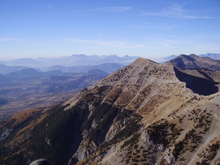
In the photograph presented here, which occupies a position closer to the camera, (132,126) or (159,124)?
(159,124)

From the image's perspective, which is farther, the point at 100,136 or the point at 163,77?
the point at 163,77

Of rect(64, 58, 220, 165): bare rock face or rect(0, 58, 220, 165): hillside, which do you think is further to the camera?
rect(0, 58, 220, 165): hillside

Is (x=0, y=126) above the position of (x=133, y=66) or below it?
below

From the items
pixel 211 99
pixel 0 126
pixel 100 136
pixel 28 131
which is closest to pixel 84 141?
pixel 100 136

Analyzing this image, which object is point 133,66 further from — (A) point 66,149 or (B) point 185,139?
(B) point 185,139

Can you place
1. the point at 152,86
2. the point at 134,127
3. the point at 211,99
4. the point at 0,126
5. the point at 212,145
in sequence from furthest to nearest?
the point at 0,126 < the point at 152,86 < the point at 134,127 < the point at 211,99 < the point at 212,145

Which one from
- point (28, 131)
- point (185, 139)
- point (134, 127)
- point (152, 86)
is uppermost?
point (152, 86)

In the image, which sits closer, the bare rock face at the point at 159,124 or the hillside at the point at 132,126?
the bare rock face at the point at 159,124

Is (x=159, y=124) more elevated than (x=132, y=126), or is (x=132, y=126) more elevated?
(x=159, y=124)
